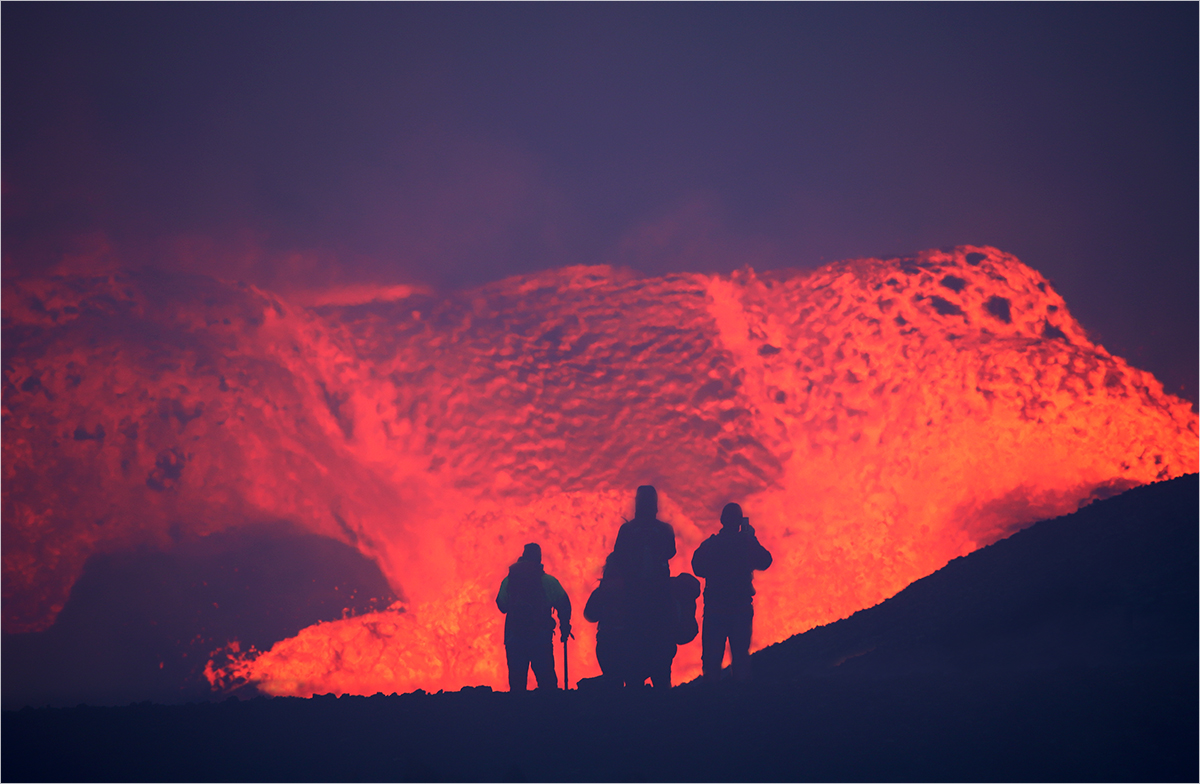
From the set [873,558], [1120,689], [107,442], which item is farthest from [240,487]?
[1120,689]

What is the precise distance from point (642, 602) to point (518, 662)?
147cm

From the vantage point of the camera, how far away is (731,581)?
297 inches

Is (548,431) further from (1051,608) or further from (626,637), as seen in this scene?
(1051,608)

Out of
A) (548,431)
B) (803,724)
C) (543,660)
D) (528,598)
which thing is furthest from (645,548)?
(548,431)

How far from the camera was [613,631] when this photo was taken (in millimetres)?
7566

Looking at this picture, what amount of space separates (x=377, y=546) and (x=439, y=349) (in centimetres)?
569

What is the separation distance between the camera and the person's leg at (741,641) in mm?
7609

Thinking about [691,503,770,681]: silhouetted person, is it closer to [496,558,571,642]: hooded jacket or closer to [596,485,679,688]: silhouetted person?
[596,485,679,688]: silhouetted person

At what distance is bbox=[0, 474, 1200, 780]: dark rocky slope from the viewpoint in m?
5.16

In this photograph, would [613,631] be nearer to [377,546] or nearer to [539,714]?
[539,714]

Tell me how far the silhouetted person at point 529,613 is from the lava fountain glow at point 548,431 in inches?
386

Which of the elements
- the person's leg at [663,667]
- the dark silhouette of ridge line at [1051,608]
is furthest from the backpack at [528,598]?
the dark silhouette of ridge line at [1051,608]

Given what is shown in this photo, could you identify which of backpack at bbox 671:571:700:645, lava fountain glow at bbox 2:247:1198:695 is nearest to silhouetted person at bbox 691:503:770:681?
backpack at bbox 671:571:700:645

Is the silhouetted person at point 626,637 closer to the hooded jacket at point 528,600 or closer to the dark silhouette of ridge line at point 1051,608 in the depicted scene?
the hooded jacket at point 528,600
